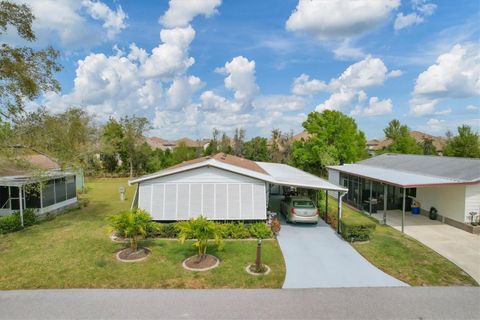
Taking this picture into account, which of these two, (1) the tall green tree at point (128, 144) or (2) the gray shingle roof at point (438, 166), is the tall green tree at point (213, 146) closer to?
(1) the tall green tree at point (128, 144)

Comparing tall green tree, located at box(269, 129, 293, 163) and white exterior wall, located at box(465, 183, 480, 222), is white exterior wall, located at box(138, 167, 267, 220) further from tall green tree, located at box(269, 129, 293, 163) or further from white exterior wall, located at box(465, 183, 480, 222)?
tall green tree, located at box(269, 129, 293, 163)

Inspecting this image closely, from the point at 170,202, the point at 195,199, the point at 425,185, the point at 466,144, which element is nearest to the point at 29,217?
the point at 170,202

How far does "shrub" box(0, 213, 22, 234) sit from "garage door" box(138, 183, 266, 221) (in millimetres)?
6403

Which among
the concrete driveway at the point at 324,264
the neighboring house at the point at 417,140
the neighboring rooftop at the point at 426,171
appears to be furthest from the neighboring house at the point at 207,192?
the neighboring house at the point at 417,140

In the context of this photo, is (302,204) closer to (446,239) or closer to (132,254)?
(446,239)

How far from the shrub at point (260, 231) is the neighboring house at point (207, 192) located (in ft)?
2.35

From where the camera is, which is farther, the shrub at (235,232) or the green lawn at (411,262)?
the shrub at (235,232)

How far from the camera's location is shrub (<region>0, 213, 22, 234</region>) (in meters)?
14.0

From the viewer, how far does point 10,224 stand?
14.3 m

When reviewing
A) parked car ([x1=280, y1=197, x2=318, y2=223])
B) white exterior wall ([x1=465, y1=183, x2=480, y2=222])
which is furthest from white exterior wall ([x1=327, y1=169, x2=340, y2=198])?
parked car ([x1=280, y1=197, x2=318, y2=223])

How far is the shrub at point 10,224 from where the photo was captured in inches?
552

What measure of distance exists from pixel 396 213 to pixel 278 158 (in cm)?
2962

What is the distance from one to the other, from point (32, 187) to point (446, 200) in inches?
836

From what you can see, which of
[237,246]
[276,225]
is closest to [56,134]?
Answer: [237,246]
